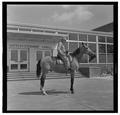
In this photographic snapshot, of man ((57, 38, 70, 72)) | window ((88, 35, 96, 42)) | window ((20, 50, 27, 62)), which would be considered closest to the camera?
man ((57, 38, 70, 72))

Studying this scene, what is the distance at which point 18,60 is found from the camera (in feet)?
41.3

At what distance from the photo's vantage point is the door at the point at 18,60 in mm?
12320

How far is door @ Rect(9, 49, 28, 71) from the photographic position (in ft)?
40.4

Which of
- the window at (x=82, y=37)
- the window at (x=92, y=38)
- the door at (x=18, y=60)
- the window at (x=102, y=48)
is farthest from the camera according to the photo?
the window at (x=102, y=48)

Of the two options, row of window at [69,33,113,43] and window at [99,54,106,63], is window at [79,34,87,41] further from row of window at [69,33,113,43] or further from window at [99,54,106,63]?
window at [99,54,106,63]

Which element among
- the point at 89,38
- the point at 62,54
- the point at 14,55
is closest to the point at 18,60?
the point at 14,55

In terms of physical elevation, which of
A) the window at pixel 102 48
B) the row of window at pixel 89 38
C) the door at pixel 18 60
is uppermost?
the row of window at pixel 89 38

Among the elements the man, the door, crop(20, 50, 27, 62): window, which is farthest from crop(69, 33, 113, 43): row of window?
the man

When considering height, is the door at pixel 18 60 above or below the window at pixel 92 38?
below

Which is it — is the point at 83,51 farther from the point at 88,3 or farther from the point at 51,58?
the point at 88,3

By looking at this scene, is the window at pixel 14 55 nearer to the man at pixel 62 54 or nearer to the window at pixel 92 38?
the man at pixel 62 54

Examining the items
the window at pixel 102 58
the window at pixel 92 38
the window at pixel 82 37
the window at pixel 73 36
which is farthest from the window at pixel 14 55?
the window at pixel 102 58

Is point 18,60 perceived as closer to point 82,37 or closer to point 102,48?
point 82,37

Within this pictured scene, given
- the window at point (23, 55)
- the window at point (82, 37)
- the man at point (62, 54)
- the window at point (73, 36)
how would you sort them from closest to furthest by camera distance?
the man at point (62, 54) < the window at point (23, 55) < the window at point (73, 36) < the window at point (82, 37)
